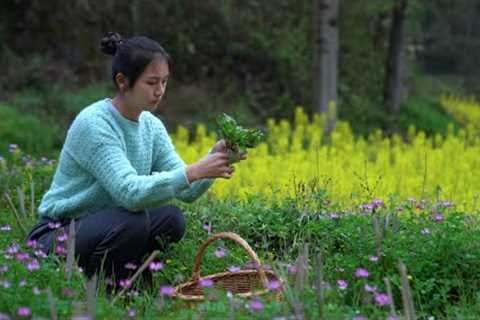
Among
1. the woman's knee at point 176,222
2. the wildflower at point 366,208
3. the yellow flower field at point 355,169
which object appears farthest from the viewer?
the yellow flower field at point 355,169

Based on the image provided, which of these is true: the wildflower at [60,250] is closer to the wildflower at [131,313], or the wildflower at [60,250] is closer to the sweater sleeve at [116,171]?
the sweater sleeve at [116,171]

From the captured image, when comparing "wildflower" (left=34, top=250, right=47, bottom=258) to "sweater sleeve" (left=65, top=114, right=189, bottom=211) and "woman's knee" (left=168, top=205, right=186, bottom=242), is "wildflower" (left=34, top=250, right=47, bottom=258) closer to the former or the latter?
"sweater sleeve" (left=65, top=114, right=189, bottom=211)

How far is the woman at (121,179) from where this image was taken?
384 cm

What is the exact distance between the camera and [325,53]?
12.0 m

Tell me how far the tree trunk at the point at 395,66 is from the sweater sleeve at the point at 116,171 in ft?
33.3

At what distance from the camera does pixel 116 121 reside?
4.18 m

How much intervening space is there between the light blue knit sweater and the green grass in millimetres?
335

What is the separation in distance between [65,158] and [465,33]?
21.5 meters

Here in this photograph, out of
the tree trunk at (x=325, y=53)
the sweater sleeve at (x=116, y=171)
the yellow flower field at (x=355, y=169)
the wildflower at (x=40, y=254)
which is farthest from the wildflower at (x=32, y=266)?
the tree trunk at (x=325, y=53)

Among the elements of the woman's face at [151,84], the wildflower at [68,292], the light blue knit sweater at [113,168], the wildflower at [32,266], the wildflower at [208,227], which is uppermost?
the woman's face at [151,84]

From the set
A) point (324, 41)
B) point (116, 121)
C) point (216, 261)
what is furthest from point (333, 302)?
point (324, 41)

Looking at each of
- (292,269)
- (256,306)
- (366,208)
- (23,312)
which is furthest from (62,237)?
(366,208)

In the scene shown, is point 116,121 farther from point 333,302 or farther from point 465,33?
point 465,33

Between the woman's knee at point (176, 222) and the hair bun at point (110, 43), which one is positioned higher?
the hair bun at point (110, 43)
